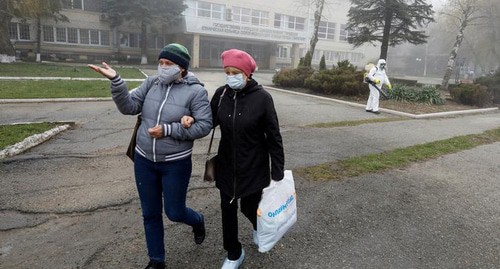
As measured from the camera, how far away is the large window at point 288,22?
46906 millimetres

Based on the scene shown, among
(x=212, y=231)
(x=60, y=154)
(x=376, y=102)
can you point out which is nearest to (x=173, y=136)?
(x=212, y=231)

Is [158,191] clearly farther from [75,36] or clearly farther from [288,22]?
[288,22]

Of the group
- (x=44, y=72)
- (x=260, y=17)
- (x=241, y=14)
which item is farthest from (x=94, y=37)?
(x=260, y=17)

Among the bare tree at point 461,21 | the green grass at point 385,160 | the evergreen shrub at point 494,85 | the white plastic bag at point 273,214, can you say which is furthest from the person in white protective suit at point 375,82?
the bare tree at point 461,21

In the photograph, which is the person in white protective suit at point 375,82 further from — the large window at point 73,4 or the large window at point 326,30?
the large window at point 326,30

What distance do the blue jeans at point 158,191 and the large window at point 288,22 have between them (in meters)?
45.7

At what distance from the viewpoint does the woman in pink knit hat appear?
2779 millimetres

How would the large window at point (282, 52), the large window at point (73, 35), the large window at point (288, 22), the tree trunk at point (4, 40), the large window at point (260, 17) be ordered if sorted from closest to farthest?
the tree trunk at point (4, 40) < the large window at point (73, 35) < the large window at point (260, 17) < the large window at point (288, 22) < the large window at point (282, 52)

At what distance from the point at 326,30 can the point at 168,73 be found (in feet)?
178

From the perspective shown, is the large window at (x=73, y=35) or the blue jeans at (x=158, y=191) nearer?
the blue jeans at (x=158, y=191)

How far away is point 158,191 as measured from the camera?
2.90 meters

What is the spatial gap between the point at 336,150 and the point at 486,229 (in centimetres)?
321

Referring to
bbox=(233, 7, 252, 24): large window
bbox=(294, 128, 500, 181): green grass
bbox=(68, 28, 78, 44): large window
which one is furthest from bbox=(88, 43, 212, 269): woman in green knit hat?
bbox=(233, 7, 252, 24): large window

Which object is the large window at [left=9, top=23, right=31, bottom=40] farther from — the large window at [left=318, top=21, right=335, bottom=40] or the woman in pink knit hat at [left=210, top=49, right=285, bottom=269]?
the large window at [left=318, top=21, right=335, bottom=40]
